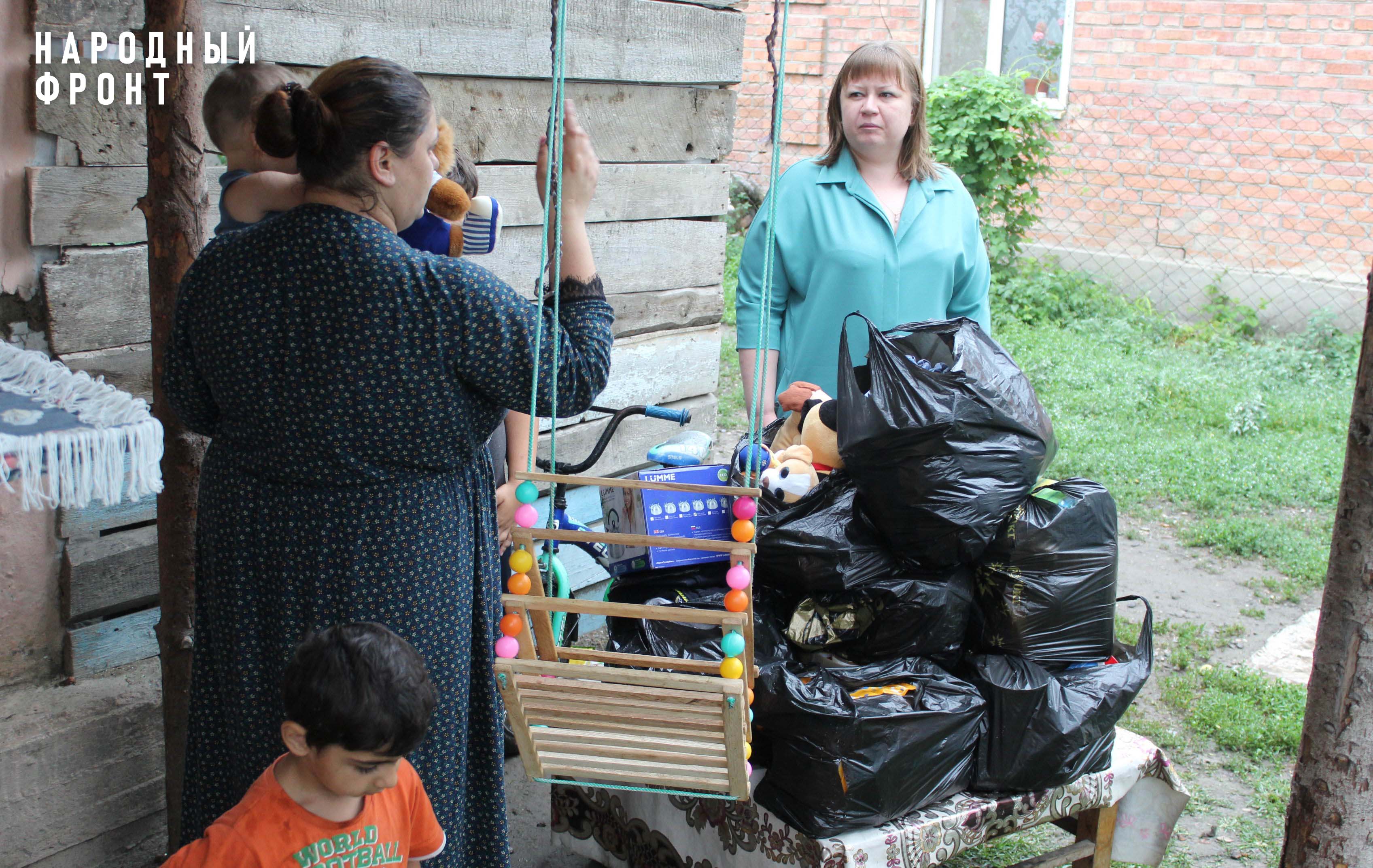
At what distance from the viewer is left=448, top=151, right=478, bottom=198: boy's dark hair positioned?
2.70 meters

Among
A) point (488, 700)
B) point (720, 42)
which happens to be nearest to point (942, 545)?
point (488, 700)

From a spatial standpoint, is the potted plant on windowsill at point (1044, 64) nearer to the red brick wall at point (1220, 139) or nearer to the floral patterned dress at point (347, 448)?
the red brick wall at point (1220, 139)

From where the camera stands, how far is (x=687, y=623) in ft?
8.00

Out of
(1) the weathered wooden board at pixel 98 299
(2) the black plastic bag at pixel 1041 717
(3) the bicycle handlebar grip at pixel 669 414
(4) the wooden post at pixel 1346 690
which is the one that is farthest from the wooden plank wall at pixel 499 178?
(4) the wooden post at pixel 1346 690

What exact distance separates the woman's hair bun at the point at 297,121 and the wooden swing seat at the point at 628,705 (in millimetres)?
587

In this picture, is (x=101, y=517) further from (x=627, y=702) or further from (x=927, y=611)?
(x=927, y=611)

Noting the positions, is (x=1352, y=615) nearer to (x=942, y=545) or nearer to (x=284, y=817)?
(x=942, y=545)

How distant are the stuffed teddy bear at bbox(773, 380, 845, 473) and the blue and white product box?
268 millimetres

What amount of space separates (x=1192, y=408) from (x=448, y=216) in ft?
18.8

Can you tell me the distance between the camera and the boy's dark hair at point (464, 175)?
106 inches

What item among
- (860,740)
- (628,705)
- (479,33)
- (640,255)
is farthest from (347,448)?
(640,255)

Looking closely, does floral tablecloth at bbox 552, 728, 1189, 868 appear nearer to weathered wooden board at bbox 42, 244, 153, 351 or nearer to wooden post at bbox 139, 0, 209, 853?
wooden post at bbox 139, 0, 209, 853

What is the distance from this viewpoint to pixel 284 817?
65.8 inches

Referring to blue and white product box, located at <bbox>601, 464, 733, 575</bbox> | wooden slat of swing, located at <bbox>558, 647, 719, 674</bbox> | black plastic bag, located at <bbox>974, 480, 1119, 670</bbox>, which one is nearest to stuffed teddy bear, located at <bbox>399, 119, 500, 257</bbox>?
blue and white product box, located at <bbox>601, 464, 733, 575</bbox>
